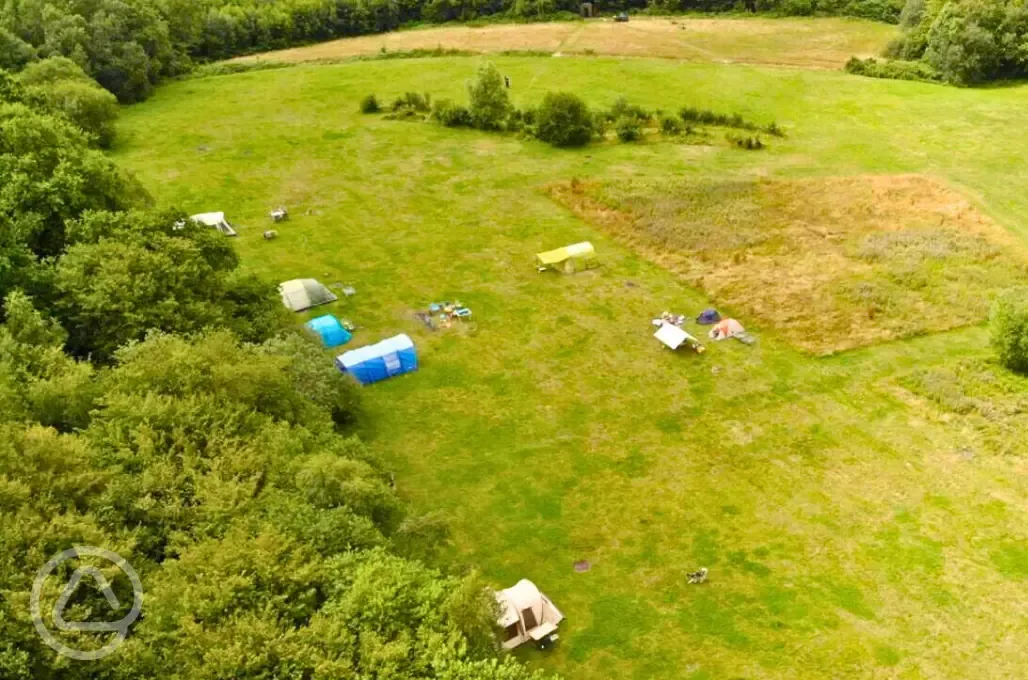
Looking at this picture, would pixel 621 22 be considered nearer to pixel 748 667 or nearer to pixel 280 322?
pixel 280 322

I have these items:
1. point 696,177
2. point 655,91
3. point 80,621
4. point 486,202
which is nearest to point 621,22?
point 655,91

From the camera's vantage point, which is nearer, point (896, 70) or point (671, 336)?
point (671, 336)

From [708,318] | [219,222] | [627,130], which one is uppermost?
[627,130]

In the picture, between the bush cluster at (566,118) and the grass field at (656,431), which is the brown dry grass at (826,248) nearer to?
the grass field at (656,431)

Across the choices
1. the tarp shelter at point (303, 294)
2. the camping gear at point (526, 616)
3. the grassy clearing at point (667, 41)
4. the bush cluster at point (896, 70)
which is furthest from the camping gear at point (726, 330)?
the grassy clearing at point (667, 41)

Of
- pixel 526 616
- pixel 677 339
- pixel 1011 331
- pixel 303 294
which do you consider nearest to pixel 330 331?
pixel 303 294

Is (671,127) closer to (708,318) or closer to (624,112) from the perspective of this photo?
(624,112)
